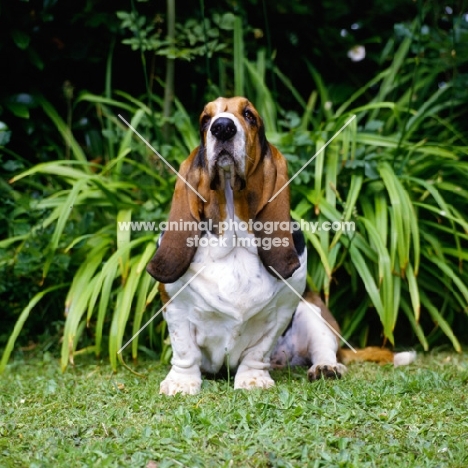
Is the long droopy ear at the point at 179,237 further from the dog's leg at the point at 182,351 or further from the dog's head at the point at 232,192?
the dog's leg at the point at 182,351

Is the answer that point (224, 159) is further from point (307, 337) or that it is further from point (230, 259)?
point (307, 337)

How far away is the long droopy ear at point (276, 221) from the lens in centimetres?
412

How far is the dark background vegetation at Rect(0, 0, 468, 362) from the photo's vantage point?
223 inches

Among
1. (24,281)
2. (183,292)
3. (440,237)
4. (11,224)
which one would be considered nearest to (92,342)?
(24,281)

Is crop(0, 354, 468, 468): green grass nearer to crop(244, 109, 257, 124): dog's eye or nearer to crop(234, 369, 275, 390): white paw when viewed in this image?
crop(234, 369, 275, 390): white paw

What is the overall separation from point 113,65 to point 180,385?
384cm

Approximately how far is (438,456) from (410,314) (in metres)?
2.38

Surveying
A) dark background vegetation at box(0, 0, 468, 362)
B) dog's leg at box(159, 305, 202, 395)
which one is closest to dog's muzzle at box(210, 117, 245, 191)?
dog's leg at box(159, 305, 202, 395)

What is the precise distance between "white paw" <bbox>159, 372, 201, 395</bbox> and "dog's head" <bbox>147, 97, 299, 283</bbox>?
1.78 feet

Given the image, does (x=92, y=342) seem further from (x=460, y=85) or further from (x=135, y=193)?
(x=460, y=85)

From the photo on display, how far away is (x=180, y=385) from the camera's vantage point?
409 centimetres

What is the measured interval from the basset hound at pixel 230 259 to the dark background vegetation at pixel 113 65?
147 centimetres

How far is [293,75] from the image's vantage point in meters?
7.36

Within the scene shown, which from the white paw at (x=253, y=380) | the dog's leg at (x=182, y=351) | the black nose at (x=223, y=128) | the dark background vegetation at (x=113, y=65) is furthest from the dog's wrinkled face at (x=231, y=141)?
the dark background vegetation at (x=113, y=65)
